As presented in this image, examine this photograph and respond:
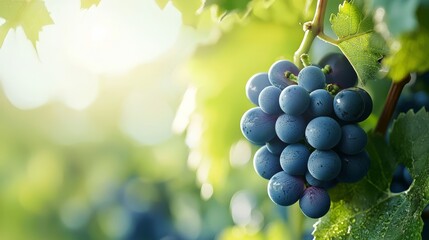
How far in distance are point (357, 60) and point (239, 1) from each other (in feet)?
0.51

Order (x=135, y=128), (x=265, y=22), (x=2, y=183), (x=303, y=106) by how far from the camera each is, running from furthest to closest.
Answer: (x=135, y=128) < (x=2, y=183) < (x=265, y=22) < (x=303, y=106)

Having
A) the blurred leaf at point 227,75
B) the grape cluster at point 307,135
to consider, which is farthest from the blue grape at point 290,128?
the blurred leaf at point 227,75

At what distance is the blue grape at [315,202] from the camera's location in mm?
771

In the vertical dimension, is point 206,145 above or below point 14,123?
below

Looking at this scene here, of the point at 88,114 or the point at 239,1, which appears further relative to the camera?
the point at 88,114

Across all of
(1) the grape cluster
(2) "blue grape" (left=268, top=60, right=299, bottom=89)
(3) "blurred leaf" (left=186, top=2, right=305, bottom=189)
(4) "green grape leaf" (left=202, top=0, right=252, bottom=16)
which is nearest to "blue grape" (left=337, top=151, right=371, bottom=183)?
(1) the grape cluster

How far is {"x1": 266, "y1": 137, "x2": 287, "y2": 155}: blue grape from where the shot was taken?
2.63ft

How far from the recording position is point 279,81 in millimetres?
804

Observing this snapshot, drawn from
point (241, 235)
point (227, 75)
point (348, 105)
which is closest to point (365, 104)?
point (348, 105)

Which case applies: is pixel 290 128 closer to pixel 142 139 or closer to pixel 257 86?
pixel 257 86

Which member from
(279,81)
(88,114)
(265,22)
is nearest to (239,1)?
(279,81)

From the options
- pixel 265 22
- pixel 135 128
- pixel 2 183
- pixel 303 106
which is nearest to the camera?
pixel 303 106

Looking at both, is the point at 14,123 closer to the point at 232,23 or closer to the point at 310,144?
the point at 232,23

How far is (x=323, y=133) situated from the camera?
749 mm
